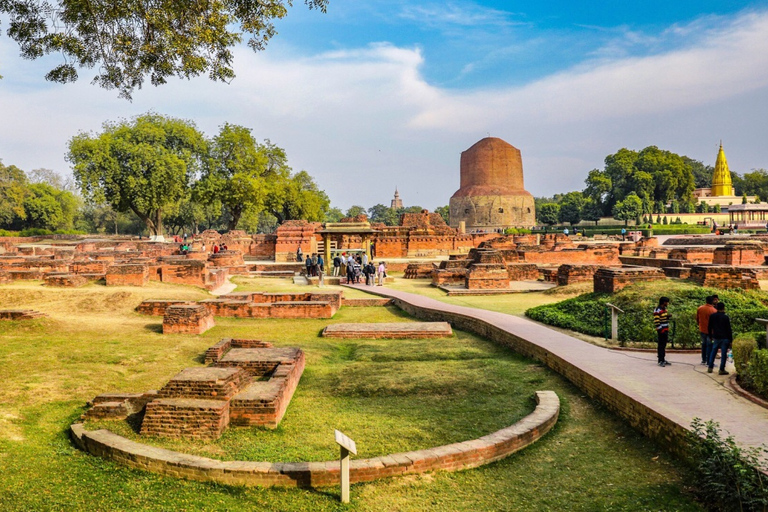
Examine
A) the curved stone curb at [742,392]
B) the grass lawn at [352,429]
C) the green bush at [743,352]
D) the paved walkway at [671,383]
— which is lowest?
the grass lawn at [352,429]

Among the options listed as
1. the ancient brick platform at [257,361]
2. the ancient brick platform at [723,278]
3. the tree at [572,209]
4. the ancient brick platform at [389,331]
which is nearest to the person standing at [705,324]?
the ancient brick platform at [389,331]

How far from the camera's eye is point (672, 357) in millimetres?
6359

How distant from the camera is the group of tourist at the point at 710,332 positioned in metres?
5.48

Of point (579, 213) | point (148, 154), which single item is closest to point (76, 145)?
point (148, 154)

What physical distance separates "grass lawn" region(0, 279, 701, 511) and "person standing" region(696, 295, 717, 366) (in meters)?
1.54

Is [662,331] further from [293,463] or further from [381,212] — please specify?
[381,212]

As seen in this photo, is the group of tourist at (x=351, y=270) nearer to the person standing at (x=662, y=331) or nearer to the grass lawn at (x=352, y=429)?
the grass lawn at (x=352, y=429)

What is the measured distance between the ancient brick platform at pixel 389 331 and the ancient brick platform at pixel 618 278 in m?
3.37

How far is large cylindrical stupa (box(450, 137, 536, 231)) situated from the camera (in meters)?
61.4

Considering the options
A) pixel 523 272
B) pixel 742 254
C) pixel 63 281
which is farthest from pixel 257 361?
pixel 742 254

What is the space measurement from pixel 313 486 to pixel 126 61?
20.9 feet

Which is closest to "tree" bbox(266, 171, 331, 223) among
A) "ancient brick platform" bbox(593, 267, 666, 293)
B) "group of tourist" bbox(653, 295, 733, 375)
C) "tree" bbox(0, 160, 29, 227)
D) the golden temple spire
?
"tree" bbox(0, 160, 29, 227)

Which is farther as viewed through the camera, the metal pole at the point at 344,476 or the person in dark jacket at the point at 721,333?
the person in dark jacket at the point at 721,333

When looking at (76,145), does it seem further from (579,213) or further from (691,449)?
(579,213)
